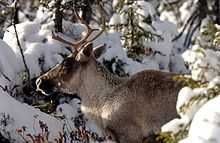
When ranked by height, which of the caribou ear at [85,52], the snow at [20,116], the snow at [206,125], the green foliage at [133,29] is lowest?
the snow at [20,116]

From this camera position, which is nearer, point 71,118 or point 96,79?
point 96,79

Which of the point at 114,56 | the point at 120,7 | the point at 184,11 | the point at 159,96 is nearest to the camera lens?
the point at 159,96

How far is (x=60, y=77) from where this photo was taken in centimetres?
866

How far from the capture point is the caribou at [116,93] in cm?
775

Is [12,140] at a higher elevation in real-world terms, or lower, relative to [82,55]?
lower

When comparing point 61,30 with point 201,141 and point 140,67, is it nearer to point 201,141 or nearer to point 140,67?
point 140,67

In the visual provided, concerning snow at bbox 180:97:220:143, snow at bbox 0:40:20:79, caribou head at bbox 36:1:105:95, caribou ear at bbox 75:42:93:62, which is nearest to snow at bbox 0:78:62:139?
caribou head at bbox 36:1:105:95

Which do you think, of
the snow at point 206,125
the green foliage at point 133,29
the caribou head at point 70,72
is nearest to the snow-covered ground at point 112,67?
the snow at point 206,125

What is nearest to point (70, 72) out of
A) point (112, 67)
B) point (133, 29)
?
point (112, 67)

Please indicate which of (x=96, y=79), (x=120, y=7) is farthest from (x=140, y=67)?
(x=96, y=79)

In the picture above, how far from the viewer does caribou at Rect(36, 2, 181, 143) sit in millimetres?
7750

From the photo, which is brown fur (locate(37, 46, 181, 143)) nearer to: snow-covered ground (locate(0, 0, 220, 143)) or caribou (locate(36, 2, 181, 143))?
caribou (locate(36, 2, 181, 143))

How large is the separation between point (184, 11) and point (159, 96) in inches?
573

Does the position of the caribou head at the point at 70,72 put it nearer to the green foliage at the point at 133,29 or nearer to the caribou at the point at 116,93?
the caribou at the point at 116,93
